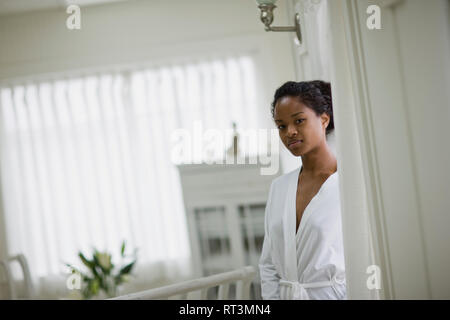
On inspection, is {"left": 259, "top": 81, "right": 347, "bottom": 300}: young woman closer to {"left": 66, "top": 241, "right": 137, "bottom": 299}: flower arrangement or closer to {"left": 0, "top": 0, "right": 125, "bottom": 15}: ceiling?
{"left": 0, "top": 0, "right": 125, "bottom": 15}: ceiling

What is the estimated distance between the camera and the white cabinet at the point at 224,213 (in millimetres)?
2445

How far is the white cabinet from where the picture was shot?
2.45 meters

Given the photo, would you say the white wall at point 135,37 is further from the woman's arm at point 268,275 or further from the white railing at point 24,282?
the woman's arm at point 268,275

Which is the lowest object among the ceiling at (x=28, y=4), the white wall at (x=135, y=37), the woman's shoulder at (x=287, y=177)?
the woman's shoulder at (x=287, y=177)

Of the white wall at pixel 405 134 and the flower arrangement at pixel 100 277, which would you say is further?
the flower arrangement at pixel 100 277

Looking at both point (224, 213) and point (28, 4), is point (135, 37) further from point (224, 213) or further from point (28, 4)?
point (224, 213)

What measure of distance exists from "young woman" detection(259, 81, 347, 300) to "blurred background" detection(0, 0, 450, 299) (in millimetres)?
80

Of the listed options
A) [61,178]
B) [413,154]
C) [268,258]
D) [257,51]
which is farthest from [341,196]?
[61,178]

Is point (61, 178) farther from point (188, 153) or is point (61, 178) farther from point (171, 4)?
point (171, 4)

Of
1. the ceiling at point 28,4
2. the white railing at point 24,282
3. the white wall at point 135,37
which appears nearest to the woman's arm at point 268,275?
the white wall at point 135,37

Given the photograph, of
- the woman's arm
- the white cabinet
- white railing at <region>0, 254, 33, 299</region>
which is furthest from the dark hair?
white railing at <region>0, 254, 33, 299</region>

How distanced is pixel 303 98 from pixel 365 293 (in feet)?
1.70

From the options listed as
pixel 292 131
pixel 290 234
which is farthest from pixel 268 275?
pixel 292 131

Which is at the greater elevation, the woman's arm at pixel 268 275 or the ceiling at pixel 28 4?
the ceiling at pixel 28 4
